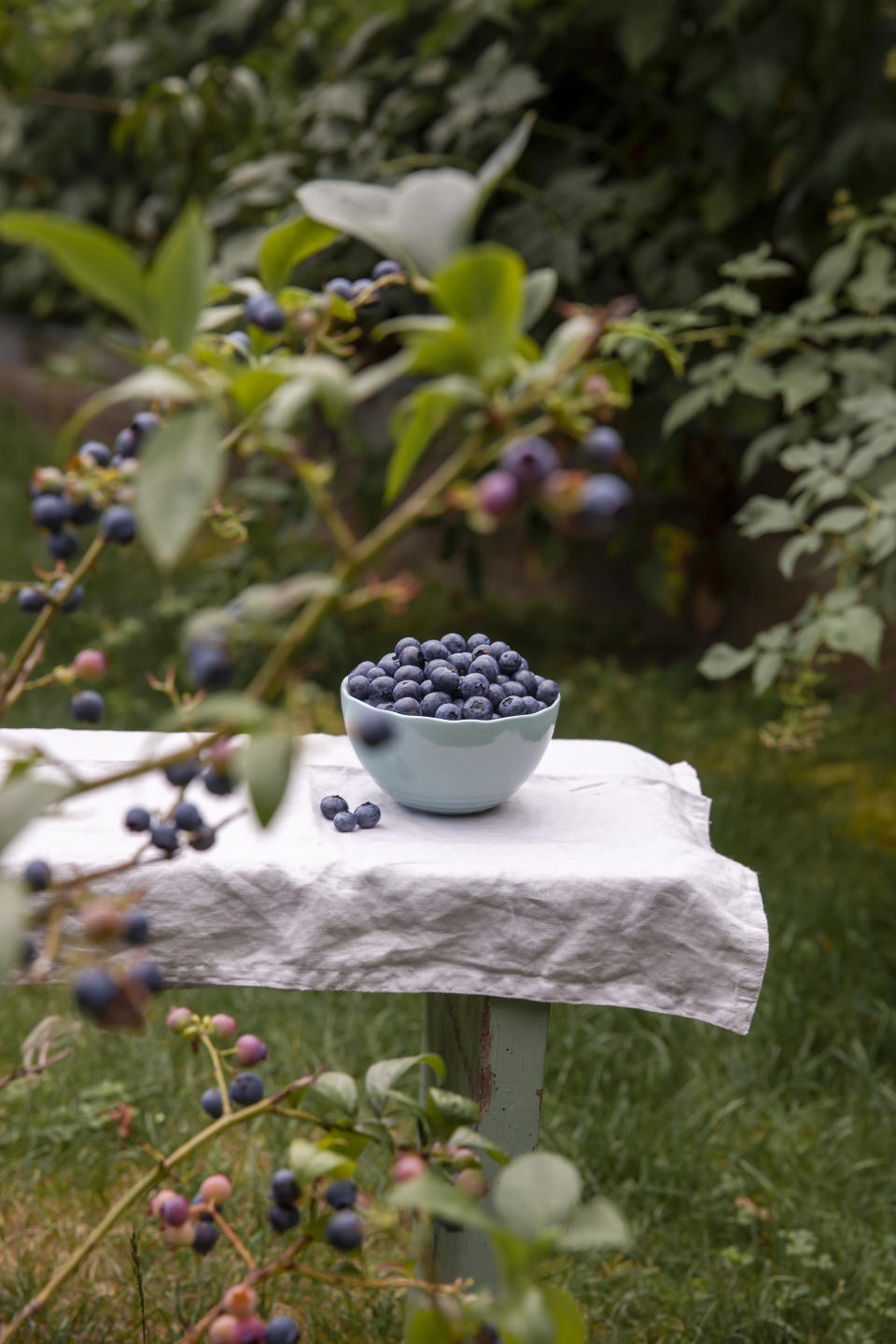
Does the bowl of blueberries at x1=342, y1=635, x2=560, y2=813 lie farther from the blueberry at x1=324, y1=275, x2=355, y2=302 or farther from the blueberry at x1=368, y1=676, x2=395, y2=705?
the blueberry at x1=324, y1=275, x2=355, y2=302

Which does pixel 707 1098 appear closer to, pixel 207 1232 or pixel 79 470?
pixel 207 1232

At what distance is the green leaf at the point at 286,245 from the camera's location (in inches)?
30.6

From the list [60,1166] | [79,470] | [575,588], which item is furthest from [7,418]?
[79,470]

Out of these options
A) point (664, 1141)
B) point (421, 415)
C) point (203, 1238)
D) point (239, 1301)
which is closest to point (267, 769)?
point (421, 415)

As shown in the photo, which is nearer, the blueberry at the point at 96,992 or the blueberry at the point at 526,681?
the blueberry at the point at 96,992

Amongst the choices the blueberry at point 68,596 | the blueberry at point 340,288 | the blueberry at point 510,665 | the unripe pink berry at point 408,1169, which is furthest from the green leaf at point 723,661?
the unripe pink berry at point 408,1169

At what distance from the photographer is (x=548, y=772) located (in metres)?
1.49

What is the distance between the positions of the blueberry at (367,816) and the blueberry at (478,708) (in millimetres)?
130

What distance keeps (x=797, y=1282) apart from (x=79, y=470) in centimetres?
145

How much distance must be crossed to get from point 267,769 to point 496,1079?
34.5 inches

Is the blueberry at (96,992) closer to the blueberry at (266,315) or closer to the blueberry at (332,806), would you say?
the blueberry at (266,315)

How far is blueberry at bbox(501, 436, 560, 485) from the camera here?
1.88 ft

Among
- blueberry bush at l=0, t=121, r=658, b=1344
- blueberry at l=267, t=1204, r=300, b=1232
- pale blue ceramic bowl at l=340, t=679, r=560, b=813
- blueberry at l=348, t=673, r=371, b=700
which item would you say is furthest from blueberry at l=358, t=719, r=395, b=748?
blueberry at l=348, t=673, r=371, b=700

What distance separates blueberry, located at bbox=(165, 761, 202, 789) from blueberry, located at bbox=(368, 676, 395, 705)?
1.97 ft
